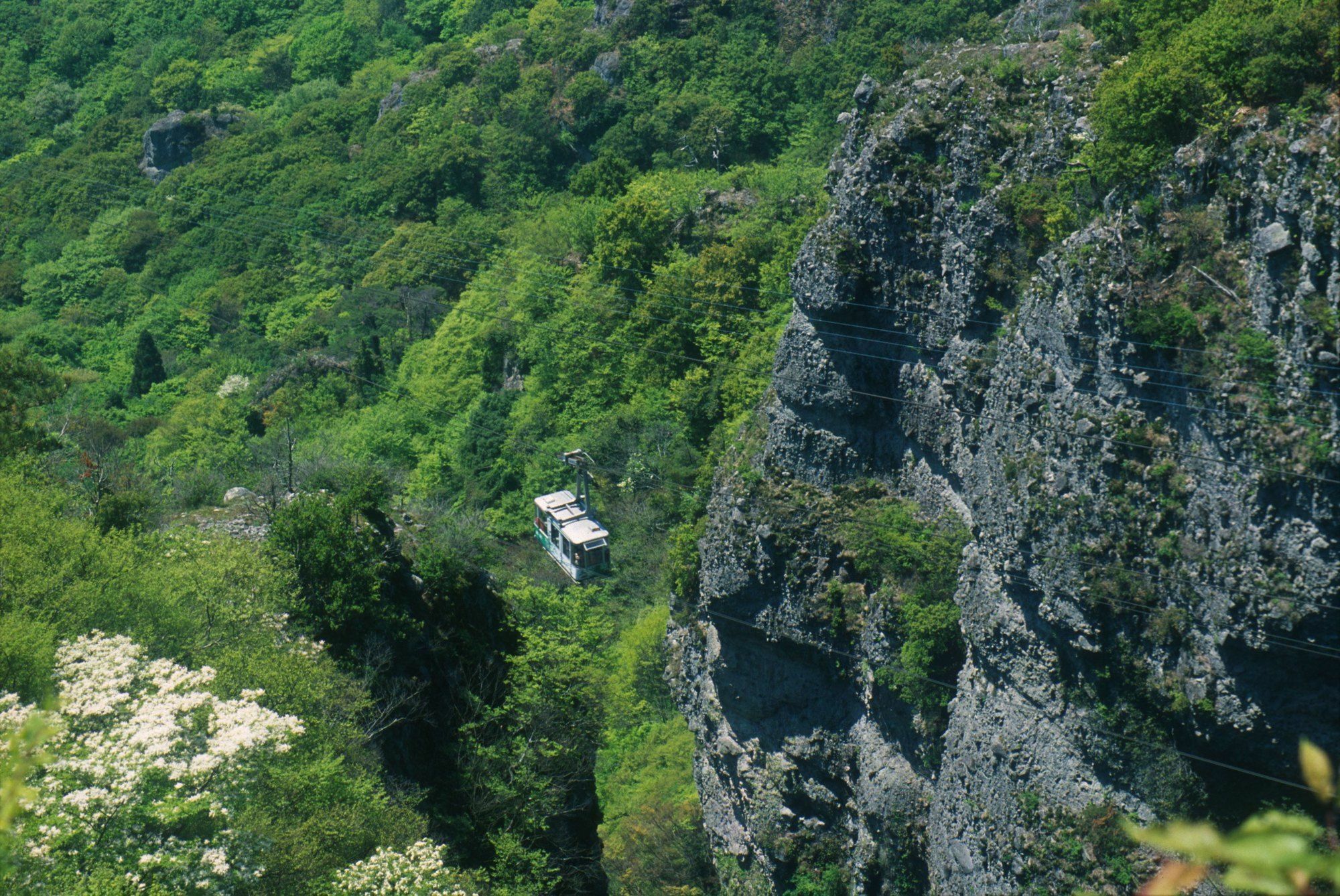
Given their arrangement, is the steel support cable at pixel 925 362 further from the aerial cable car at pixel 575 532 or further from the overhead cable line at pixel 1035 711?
the aerial cable car at pixel 575 532

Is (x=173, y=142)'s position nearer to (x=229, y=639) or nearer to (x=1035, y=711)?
(x=229, y=639)

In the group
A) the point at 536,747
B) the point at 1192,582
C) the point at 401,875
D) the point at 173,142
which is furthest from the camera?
the point at 173,142

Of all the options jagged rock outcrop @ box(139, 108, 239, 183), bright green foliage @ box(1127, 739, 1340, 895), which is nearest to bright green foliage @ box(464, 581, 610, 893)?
bright green foliage @ box(1127, 739, 1340, 895)

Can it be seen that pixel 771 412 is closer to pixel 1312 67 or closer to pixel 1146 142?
pixel 1146 142

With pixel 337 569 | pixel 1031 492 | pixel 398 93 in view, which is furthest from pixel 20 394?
pixel 398 93

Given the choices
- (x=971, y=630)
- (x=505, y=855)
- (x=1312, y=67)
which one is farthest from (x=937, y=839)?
(x=1312, y=67)

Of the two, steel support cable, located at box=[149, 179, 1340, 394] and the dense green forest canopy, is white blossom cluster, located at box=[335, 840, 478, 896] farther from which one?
steel support cable, located at box=[149, 179, 1340, 394]

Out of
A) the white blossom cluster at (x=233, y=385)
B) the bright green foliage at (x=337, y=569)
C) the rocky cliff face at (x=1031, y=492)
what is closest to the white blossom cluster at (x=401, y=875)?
the bright green foliage at (x=337, y=569)
